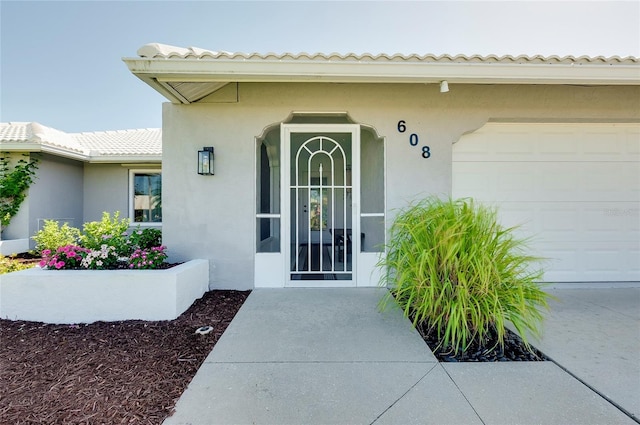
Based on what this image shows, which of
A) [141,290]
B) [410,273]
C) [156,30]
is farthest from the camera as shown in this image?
[156,30]

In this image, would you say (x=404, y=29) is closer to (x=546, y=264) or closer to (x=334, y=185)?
(x=334, y=185)

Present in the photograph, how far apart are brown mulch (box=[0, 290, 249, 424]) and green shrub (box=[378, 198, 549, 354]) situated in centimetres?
220

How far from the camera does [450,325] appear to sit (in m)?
2.70

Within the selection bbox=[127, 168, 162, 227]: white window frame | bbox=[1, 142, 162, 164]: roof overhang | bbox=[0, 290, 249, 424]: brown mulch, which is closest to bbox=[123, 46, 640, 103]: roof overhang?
bbox=[0, 290, 249, 424]: brown mulch

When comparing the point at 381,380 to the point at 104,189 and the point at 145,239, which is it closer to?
the point at 145,239

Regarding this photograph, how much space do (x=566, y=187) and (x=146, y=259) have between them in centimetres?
675

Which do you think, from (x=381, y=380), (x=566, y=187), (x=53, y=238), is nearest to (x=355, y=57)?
(x=381, y=380)

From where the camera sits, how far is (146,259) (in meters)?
3.90

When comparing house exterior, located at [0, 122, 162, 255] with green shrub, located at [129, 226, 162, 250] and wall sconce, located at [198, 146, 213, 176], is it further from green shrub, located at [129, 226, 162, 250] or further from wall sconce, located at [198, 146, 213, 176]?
wall sconce, located at [198, 146, 213, 176]

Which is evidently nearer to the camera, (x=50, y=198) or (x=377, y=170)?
(x=377, y=170)

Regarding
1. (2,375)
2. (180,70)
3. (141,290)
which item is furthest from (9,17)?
(2,375)

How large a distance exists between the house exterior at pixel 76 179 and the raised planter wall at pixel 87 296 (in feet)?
17.4

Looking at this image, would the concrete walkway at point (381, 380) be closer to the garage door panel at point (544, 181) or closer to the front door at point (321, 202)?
the front door at point (321, 202)

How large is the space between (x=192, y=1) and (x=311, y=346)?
7.18 metres
